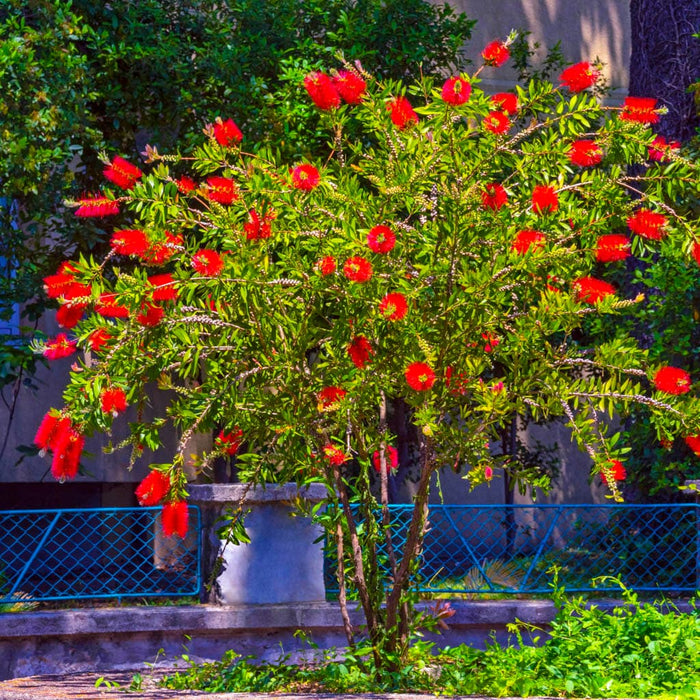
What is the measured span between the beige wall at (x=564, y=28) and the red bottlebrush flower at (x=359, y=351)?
26.9 feet

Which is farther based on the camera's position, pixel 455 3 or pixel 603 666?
pixel 455 3

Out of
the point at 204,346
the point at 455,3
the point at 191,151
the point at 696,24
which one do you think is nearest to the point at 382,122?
the point at 204,346

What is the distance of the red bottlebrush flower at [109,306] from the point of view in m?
5.07

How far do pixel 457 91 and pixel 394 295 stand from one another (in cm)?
94

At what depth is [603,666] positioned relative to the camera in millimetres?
5758

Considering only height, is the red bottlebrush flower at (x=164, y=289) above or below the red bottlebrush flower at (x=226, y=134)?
below

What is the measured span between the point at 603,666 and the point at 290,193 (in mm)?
2872

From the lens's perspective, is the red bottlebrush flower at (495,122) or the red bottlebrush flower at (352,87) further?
the red bottlebrush flower at (352,87)

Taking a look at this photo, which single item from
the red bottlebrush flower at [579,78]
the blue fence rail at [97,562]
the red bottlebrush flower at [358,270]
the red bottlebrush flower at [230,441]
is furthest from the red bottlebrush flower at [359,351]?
the blue fence rail at [97,562]

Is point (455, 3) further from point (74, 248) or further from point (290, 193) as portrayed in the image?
point (290, 193)

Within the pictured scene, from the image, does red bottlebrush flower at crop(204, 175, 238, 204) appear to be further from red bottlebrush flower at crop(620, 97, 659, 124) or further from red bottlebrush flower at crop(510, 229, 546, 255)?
red bottlebrush flower at crop(620, 97, 659, 124)

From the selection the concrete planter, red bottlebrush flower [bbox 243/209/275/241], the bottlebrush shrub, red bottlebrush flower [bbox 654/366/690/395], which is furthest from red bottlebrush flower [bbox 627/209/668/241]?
the concrete planter

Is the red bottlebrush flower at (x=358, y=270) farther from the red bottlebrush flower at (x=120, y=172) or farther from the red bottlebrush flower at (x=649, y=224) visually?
the red bottlebrush flower at (x=120, y=172)

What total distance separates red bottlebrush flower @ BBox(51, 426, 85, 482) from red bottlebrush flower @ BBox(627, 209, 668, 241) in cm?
281
